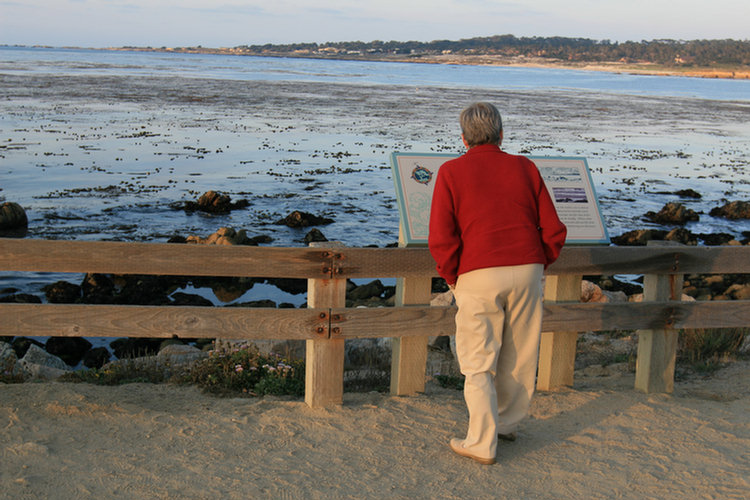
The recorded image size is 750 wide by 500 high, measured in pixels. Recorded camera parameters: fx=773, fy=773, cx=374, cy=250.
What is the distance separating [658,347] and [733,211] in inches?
601

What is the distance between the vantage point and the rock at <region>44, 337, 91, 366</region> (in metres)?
9.23

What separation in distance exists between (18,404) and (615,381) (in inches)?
185

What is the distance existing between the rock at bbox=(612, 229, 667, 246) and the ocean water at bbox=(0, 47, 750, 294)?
1492 millimetres

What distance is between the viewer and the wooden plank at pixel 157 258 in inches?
187

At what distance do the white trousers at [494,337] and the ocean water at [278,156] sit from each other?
31.2 ft

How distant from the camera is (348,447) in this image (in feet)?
15.3

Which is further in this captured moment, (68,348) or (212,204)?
(212,204)

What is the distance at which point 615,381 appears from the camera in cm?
666

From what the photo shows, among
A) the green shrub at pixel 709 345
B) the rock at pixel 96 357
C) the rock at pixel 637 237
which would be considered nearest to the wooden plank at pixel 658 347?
the green shrub at pixel 709 345

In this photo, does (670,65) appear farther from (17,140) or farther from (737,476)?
(737,476)

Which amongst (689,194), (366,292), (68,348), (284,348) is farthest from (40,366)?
(689,194)

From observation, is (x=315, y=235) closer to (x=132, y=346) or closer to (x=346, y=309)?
(x=132, y=346)

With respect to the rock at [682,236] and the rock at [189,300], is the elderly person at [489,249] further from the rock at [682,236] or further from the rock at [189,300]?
the rock at [682,236]

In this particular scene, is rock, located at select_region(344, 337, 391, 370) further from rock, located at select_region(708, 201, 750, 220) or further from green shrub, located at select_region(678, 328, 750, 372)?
rock, located at select_region(708, 201, 750, 220)
